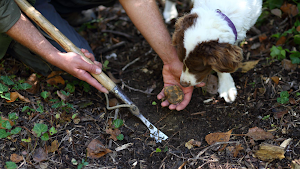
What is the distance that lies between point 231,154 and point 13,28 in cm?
223

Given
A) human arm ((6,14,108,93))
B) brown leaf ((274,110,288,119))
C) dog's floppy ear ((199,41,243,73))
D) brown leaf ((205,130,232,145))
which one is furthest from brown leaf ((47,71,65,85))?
brown leaf ((274,110,288,119))

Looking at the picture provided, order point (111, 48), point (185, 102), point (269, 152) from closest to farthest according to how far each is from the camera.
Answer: point (269, 152)
point (185, 102)
point (111, 48)

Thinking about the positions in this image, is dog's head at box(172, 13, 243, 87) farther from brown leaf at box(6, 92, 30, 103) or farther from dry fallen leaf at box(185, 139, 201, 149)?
brown leaf at box(6, 92, 30, 103)

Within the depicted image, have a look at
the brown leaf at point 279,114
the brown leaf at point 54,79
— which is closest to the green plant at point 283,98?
the brown leaf at point 279,114

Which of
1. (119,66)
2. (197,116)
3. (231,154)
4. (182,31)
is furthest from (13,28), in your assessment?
(231,154)

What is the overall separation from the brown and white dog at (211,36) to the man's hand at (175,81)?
6.3 inches

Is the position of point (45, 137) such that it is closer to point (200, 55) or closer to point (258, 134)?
point (200, 55)

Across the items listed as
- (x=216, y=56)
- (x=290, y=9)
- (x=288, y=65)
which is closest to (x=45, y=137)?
(x=216, y=56)

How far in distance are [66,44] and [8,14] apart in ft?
1.78

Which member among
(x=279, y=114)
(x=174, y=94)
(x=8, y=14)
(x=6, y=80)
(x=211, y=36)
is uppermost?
(x=8, y=14)

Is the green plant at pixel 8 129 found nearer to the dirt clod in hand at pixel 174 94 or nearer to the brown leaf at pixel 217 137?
the dirt clod in hand at pixel 174 94

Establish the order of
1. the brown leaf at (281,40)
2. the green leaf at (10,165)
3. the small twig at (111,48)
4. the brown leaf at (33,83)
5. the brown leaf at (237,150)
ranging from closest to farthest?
the green leaf at (10,165) → the brown leaf at (237,150) → the brown leaf at (33,83) → the brown leaf at (281,40) → the small twig at (111,48)

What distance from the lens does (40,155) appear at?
2004mm

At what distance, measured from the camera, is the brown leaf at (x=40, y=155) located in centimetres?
197
